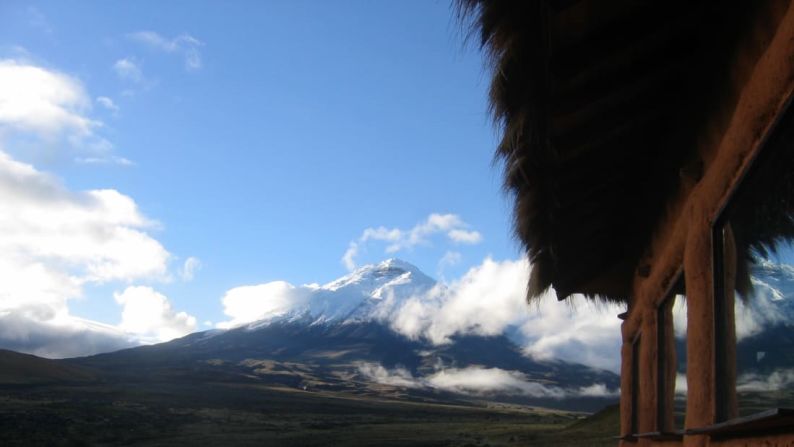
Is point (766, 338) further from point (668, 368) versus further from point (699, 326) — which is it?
point (668, 368)

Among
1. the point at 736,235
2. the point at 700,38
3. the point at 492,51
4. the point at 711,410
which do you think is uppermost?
the point at 700,38

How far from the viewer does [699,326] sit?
4.16 meters

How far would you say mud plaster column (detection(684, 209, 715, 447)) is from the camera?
3.99m

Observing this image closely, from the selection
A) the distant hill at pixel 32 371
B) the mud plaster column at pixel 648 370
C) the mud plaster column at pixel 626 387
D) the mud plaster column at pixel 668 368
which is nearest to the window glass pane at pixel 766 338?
the mud plaster column at pixel 668 368

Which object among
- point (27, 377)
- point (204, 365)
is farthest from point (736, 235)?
point (204, 365)

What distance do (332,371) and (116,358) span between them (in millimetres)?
50380

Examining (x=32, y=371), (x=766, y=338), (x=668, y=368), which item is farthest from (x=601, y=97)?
(x=32, y=371)

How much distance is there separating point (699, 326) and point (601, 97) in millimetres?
1293

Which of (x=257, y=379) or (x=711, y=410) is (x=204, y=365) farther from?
(x=711, y=410)

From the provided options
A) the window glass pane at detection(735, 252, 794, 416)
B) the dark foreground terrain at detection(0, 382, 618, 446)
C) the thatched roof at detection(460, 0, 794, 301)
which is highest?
the thatched roof at detection(460, 0, 794, 301)

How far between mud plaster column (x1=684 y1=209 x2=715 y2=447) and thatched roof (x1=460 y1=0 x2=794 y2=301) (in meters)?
0.44

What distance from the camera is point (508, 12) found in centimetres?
300

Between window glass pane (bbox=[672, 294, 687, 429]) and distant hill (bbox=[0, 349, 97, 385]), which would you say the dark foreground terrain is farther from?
window glass pane (bbox=[672, 294, 687, 429])

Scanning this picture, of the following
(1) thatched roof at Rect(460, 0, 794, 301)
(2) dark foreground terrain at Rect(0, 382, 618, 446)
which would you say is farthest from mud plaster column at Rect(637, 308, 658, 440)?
(2) dark foreground terrain at Rect(0, 382, 618, 446)
